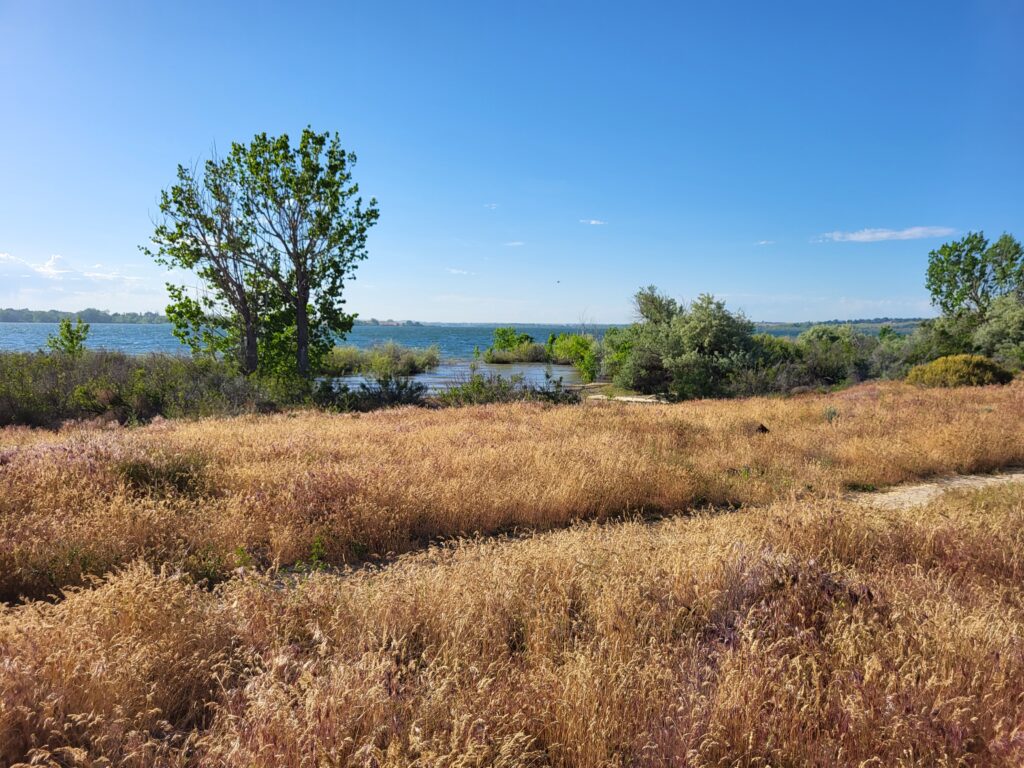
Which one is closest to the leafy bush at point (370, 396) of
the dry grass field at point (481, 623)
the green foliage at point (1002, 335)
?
the dry grass field at point (481, 623)

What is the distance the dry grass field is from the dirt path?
809mm

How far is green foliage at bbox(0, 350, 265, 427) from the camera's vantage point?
15.2m

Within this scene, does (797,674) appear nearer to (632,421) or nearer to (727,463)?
(727,463)

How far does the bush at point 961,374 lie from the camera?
22797mm

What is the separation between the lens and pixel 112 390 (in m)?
16.6

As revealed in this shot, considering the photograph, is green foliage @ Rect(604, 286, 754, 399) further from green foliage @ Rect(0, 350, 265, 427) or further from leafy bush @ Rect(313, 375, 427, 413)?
green foliage @ Rect(0, 350, 265, 427)

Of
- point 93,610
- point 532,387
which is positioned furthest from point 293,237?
point 93,610

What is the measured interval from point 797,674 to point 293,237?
1971 cm

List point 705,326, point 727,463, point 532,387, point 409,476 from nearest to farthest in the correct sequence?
point 409,476 → point 727,463 → point 532,387 → point 705,326

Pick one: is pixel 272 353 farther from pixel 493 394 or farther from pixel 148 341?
pixel 148 341

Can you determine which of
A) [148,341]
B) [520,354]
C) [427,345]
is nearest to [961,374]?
[520,354]

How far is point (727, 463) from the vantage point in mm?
10000

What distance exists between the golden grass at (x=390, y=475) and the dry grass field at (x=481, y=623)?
0.05m

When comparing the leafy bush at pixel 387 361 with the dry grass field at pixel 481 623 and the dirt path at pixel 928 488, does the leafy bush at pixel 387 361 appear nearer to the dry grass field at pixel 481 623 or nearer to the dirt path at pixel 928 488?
the dry grass field at pixel 481 623
